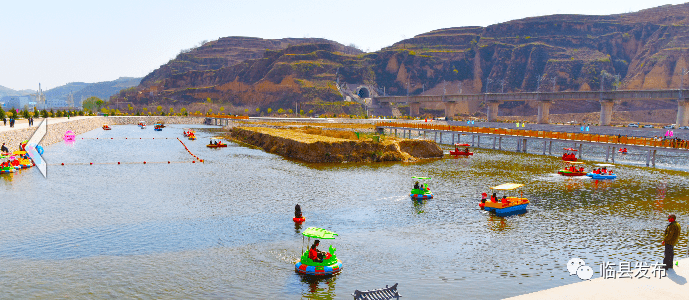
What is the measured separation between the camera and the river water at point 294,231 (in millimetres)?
23922

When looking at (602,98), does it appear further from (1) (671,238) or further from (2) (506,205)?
(1) (671,238)

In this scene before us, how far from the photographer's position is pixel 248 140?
112875 mm

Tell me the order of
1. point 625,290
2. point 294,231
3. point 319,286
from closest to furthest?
1. point 625,290
2. point 319,286
3. point 294,231

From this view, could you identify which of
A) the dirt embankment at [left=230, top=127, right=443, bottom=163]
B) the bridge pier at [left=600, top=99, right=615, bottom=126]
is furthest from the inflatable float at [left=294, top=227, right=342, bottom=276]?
the bridge pier at [left=600, top=99, right=615, bottom=126]

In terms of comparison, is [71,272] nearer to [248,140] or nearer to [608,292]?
[608,292]

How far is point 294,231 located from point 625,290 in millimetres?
20652

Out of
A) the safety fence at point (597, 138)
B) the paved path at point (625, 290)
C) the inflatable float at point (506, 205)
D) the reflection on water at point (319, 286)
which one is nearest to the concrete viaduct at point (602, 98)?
the safety fence at point (597, 138)

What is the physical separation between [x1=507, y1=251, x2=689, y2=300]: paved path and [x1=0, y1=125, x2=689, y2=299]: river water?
3189mm

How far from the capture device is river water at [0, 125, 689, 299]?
23922 mm

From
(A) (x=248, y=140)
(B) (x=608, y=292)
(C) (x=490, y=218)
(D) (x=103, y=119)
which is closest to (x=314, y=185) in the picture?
(C) (x=490, y=218)

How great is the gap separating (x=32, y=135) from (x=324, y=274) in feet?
273

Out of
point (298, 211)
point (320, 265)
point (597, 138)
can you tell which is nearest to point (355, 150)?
point (298, 211)

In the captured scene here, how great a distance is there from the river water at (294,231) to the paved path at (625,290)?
3189 mm

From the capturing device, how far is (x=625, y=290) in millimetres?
19438
